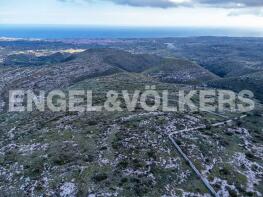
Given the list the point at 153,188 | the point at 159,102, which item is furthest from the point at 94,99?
the point at 153,188

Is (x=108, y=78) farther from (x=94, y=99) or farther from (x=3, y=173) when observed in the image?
(x=3, y=173)

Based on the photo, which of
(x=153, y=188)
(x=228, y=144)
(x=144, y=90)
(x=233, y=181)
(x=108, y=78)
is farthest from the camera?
(x=108, y=78)

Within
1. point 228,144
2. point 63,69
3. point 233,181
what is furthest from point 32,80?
point 233,181

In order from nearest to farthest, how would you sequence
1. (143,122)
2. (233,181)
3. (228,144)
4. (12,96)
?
1. (233,181)
2. (228,144)
3. (143,122)
4. (12,96)

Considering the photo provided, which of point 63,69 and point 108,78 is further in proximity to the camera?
point 63,69

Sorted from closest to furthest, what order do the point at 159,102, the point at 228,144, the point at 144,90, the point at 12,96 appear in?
the point at 228,144 < the point at 159,102 < the point at 144,90 < the point at 12,96

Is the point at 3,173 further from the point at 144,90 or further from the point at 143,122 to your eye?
the point at 144,90

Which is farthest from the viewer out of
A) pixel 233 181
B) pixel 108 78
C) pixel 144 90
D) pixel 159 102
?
pixel 108 78

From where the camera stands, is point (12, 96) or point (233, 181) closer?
point (233, 181)
